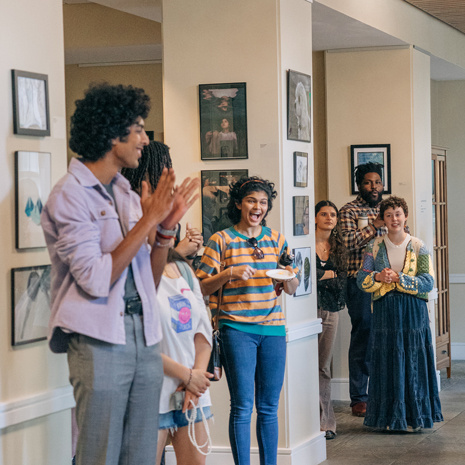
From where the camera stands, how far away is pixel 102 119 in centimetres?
244

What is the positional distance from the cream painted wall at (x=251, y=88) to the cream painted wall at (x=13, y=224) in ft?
5.79

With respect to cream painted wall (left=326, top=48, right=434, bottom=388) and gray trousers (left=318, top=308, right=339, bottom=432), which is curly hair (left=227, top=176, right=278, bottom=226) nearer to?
gray trousers (left=318, top=308, right=339, bottom=432)

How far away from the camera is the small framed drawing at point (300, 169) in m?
4.92

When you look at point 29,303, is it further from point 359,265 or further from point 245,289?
point 359,265

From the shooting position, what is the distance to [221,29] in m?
4.82

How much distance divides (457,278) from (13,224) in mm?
6963

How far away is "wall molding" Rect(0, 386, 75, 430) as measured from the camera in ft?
9.29

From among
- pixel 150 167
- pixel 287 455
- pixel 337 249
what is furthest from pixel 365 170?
pixel 150 167

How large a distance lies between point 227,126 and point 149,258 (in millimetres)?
2427

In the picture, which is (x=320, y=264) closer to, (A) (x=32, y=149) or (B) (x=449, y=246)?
(A) (x=32, y=149)

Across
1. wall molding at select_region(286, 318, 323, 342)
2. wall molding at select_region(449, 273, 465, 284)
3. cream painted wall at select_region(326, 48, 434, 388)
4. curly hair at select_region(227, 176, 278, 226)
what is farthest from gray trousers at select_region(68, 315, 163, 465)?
wall molding at select_region(449, 273, 465, 284)

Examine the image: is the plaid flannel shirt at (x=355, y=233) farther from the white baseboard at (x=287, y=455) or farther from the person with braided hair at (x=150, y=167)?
the person with braided hair at (x=150, y=167)

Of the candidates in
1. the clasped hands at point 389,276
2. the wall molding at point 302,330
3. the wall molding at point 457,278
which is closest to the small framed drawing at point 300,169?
the wall molding at point 302,330

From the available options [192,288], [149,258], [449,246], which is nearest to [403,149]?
[449,246]
